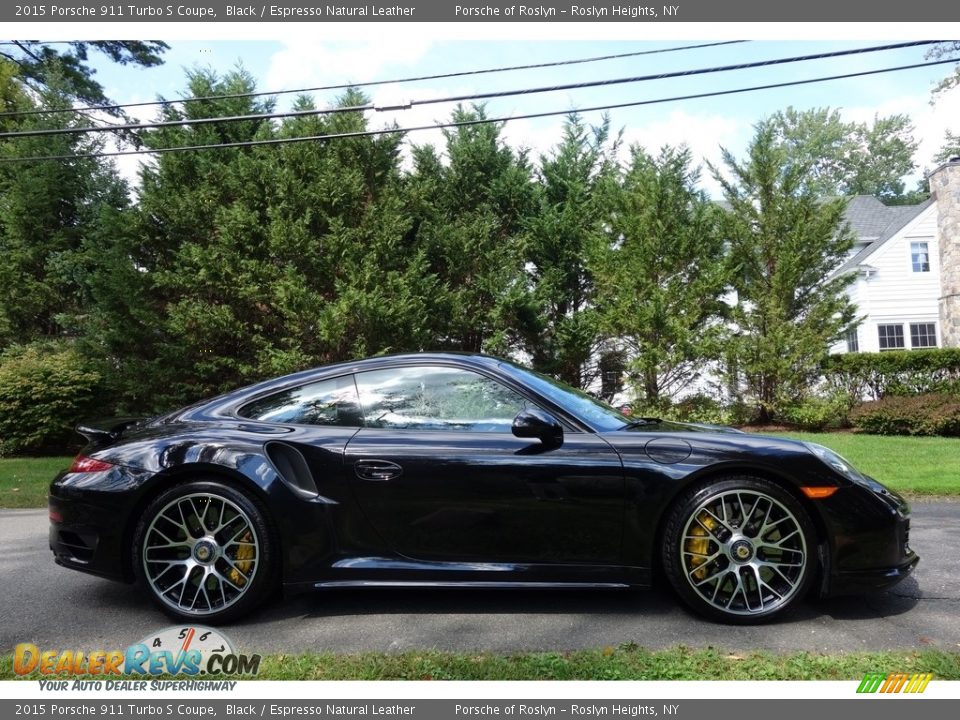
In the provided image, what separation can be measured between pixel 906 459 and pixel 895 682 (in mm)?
7618

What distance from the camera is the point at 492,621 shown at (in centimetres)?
315

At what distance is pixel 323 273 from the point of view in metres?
11.7

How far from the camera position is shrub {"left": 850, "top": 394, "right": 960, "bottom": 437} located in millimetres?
11891

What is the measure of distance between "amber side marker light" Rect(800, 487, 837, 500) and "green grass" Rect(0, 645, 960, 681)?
0.70 metres

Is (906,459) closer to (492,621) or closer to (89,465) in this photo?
(492,621)

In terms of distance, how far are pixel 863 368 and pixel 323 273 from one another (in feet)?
36.7

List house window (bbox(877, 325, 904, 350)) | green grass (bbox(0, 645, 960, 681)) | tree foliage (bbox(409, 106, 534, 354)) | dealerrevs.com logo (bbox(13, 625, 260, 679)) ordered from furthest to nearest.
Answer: house window (bbox(877, 325, 904, 350)) < tree foliage (bbox(409, 106, 534, 354)) < dealerrevs.com logo (bbox(13, 625, 260, 679)) < green grass (bbox(0, 645, 960, 681))

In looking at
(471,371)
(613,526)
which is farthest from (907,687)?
(471,371)

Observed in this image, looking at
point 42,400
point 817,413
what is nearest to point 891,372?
point 817,413

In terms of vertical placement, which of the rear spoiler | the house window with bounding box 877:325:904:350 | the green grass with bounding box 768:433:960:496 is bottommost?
the green grass with bounding box 768:433:960:496

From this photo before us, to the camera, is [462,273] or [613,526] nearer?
[613,526]

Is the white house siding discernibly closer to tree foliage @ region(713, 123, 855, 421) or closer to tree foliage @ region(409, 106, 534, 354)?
tree foliage @ region(713, 123, 855, 421)

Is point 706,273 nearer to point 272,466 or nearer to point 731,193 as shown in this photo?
point 731,193

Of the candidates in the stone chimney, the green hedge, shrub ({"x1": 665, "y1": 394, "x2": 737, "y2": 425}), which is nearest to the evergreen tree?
shrub ({"x1": 665, "y1": 394, "x2": 737, "y2": 425})
